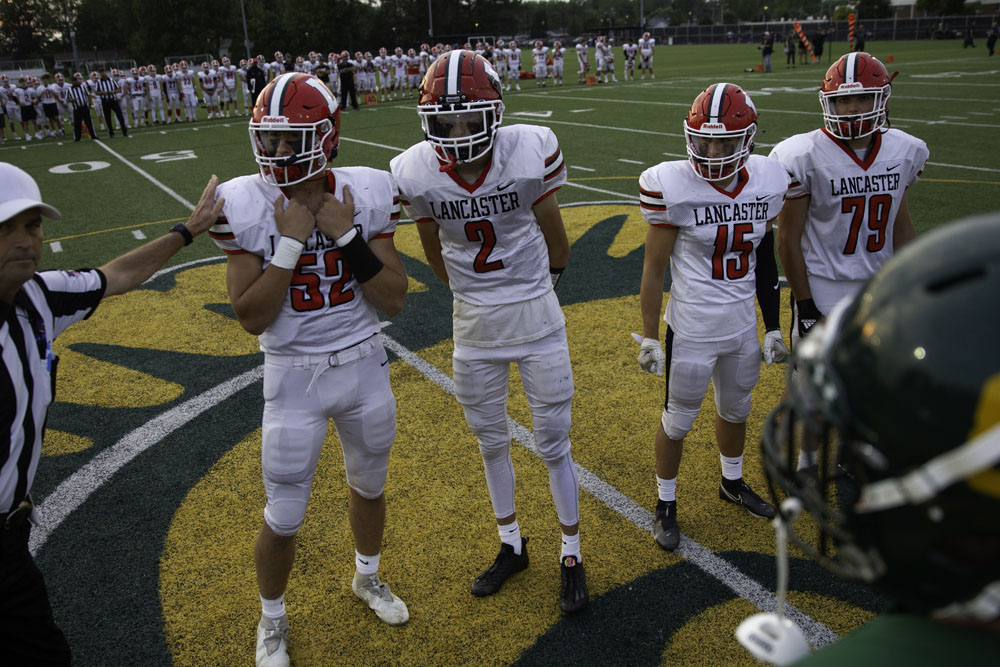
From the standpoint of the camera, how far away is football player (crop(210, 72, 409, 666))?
2.93m

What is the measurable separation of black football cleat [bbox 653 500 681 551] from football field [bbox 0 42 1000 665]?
0.07m

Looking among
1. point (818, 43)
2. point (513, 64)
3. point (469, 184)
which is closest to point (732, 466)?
point (469, 184)

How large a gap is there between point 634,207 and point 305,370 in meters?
7.81

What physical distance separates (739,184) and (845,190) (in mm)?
692

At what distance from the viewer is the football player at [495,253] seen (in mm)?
3291

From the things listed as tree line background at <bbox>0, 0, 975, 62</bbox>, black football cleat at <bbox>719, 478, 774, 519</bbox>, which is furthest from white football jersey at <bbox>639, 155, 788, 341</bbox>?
tree line background at <bbox>0, 0, 975, 62</bbox>

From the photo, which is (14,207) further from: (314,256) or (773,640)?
(773,640)

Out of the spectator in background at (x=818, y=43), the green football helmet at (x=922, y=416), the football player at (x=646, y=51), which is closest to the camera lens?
the green football helmet at (x=922, y=416)

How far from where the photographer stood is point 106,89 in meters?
20.9

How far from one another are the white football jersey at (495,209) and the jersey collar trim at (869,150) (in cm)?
167

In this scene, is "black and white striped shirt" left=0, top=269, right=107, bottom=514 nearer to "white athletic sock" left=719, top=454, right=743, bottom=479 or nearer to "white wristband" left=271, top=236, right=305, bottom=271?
"white wristband" left=271, top=236, right=305, bottom=271

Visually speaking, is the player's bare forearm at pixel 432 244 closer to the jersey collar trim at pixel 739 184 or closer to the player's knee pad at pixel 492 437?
the player's knee pad at pixel 492 437

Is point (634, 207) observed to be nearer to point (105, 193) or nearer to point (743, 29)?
point (105, 193)

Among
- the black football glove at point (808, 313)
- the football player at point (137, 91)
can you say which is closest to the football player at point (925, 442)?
the black football glove at point (808, 313)
